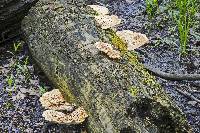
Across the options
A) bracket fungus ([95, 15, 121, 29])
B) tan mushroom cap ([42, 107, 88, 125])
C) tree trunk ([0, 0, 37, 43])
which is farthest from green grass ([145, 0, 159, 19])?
tan mushroom cap ([42, 107, 88, 125])

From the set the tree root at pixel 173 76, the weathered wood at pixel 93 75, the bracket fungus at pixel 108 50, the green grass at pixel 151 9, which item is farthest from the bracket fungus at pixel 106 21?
the green grass at pixel 151 9

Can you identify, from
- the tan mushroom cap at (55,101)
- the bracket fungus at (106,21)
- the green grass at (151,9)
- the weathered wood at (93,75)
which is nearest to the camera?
the weathered wood at (93,75)

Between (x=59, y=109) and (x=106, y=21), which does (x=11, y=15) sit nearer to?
(x=106, y=21)

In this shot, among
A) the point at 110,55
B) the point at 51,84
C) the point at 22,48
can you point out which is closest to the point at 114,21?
the point at 110,55

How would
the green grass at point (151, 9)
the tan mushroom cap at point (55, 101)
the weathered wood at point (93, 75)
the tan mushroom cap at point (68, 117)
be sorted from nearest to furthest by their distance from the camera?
1. the weathered wood at point (93, 75)
2. the tan mushroom cap at point (68, 117)
3. the tan mushroom cap at point (55, 101)
4. the green grass at point (151, 9)

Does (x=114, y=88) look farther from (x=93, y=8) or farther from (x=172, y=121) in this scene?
(x=93, y=8)

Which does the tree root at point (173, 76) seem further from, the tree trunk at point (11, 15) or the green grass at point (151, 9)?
the tree trunk at point (11, 15)
